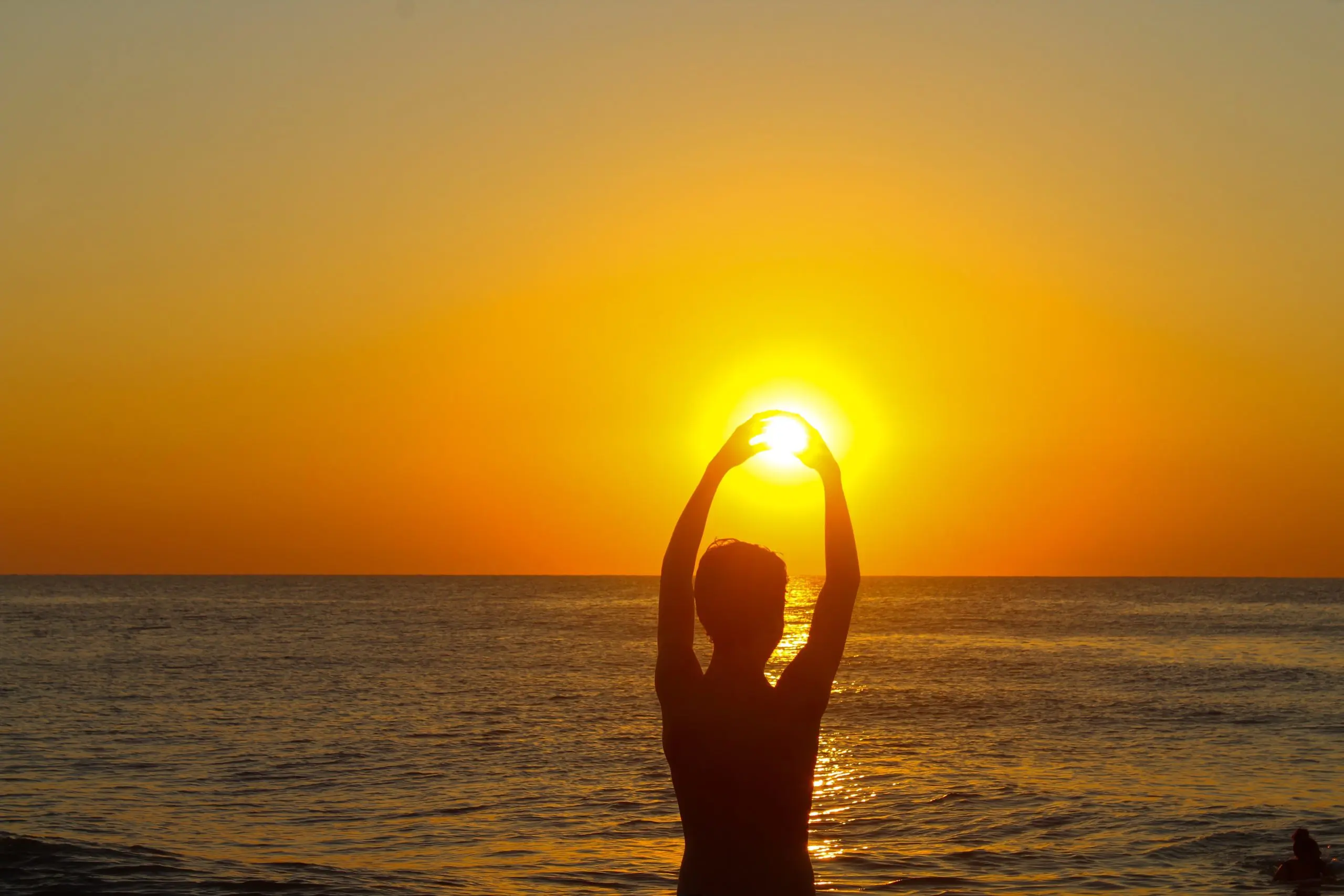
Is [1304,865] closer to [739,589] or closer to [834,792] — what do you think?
[834,792]

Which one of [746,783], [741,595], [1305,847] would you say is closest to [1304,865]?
[1305,847]

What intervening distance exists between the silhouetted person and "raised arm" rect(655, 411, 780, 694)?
16116 mm

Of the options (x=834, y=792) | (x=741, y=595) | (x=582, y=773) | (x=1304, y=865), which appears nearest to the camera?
(x=741, y=595)

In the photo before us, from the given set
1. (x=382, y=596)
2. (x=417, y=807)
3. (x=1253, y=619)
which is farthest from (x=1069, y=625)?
(x=382, y=596)

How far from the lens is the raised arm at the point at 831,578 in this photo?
3311 mm

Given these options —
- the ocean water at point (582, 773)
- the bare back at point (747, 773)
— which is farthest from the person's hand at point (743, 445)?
the ocean water at point (582, 773)

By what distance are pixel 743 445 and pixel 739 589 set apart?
377mm

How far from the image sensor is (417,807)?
21984 mm

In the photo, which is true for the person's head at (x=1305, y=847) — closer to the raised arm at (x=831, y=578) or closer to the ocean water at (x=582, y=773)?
the ocean water at (x=582, y=773)

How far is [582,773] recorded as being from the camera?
25.8 meters

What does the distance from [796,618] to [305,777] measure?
89.0 meters

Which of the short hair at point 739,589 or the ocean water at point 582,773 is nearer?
the short hair at point 739,589

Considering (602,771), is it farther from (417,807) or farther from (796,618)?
(796,618)

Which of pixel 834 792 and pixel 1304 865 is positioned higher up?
pixel 1304 865
